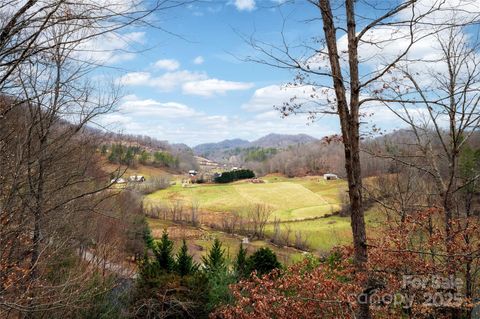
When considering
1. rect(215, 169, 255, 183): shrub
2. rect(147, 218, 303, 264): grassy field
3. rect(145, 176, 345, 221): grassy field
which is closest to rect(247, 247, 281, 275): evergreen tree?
rect(147, 218, 303, 264): grassy field

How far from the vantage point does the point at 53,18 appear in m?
2.47

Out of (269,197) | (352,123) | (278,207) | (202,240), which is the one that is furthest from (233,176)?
(352,123)

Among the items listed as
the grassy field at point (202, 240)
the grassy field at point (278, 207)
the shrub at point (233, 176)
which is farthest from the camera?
the shrub at point (233, 176)

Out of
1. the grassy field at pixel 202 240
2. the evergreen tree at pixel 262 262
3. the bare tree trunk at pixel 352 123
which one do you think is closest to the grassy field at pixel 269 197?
the grassy field at pixel 202 240

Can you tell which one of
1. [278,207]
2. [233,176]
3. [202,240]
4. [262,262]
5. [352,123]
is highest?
[352,123]

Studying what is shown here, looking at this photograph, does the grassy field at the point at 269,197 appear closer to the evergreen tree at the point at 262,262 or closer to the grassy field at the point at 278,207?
the grassy field at the point at 278,207

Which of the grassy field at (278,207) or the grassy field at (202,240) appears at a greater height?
the grassy field at (278,207)

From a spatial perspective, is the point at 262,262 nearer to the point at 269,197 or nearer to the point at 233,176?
the point at 269,197

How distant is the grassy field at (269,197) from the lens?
59.3 metres

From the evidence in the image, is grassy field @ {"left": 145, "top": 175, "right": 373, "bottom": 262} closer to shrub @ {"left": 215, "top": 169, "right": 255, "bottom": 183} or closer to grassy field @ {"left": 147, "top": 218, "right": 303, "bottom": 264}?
grassy field @ {"left": 147, "top": 218, "right": 303, "bottom": 264}

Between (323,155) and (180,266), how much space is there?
87.4 meters

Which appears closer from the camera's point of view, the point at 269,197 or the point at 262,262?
the point at 262,262

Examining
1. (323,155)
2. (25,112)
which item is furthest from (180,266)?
(323,155)

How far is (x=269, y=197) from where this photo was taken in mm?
70250
